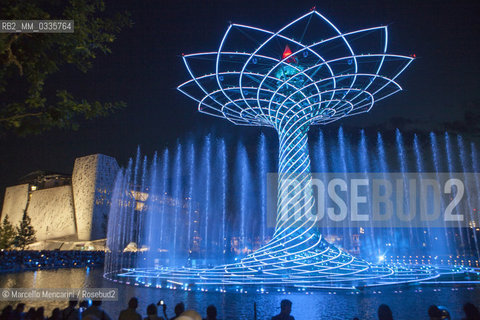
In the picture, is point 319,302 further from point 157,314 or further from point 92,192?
point 92,192

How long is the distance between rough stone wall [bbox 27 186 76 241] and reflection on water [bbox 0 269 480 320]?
58875mm

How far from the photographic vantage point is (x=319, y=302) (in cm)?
1203

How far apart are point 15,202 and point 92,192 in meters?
35.7

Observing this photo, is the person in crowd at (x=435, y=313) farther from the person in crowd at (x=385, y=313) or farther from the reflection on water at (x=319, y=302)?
the reflection on water at (x=319, y=302)

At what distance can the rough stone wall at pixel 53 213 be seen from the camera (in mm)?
65750

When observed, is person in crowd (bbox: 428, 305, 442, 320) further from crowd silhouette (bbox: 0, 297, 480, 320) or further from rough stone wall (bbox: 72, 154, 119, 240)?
rough stone wall (bbox: 72, 154, 119, 240)

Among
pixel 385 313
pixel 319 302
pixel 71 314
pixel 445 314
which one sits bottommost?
pixel 319 302

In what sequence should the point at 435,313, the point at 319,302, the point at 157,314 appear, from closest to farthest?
1. the point at 435,313
2. the point at 157,314
3. the point at 319,302

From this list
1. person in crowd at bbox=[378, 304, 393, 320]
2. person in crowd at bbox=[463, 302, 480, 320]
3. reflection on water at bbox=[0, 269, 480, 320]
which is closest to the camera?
person in crowd at bbox=[378, 304, 393, 320]

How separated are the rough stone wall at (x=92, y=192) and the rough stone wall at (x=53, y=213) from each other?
7.10 feet

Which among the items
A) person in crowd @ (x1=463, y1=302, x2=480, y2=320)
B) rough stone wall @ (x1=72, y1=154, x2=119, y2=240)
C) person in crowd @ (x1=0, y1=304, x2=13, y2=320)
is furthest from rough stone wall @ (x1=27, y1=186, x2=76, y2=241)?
person in crowd @ (x1=463, y1=302, x2=480, y2=320)

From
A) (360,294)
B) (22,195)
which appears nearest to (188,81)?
(360,294)

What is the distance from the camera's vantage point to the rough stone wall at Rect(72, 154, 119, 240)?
62.7 metres

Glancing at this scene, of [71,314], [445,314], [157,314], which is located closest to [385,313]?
[445,314]
